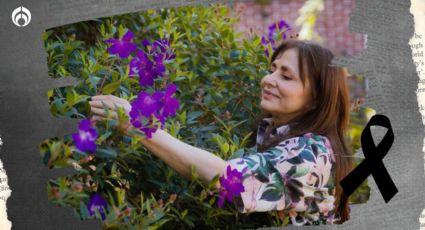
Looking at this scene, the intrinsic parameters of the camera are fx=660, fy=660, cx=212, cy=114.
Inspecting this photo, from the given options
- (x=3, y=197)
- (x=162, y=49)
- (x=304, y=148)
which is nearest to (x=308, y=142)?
(x=304, y=148)

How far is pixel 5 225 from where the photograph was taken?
1.66 meters

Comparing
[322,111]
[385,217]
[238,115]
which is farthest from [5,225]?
[385,217]

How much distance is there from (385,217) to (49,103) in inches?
37.7

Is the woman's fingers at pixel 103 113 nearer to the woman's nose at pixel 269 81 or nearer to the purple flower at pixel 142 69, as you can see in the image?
the purple flower at pixel 142 69

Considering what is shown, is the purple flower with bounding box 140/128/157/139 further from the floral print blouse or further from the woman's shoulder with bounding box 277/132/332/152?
the woman's shoulder with bounding box 277/132/332/152

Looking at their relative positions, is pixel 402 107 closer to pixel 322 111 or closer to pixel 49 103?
pixel 322 111

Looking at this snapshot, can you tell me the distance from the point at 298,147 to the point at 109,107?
49 cm

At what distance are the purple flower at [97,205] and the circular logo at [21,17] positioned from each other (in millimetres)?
469

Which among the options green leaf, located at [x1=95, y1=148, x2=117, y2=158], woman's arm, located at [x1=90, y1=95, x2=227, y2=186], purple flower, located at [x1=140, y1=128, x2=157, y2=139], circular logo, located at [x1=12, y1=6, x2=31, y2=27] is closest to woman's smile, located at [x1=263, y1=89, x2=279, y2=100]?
woman's arm, located at [x1=90, y1=95, x2=227, y2=186]

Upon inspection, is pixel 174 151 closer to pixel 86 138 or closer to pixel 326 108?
pixel 86 138

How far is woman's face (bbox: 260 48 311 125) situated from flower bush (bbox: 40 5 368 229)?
0.09 m

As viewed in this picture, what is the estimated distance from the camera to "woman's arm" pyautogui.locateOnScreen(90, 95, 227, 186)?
1604 mm

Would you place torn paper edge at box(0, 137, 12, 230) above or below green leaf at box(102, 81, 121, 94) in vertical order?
below

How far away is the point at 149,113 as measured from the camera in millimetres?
1608
